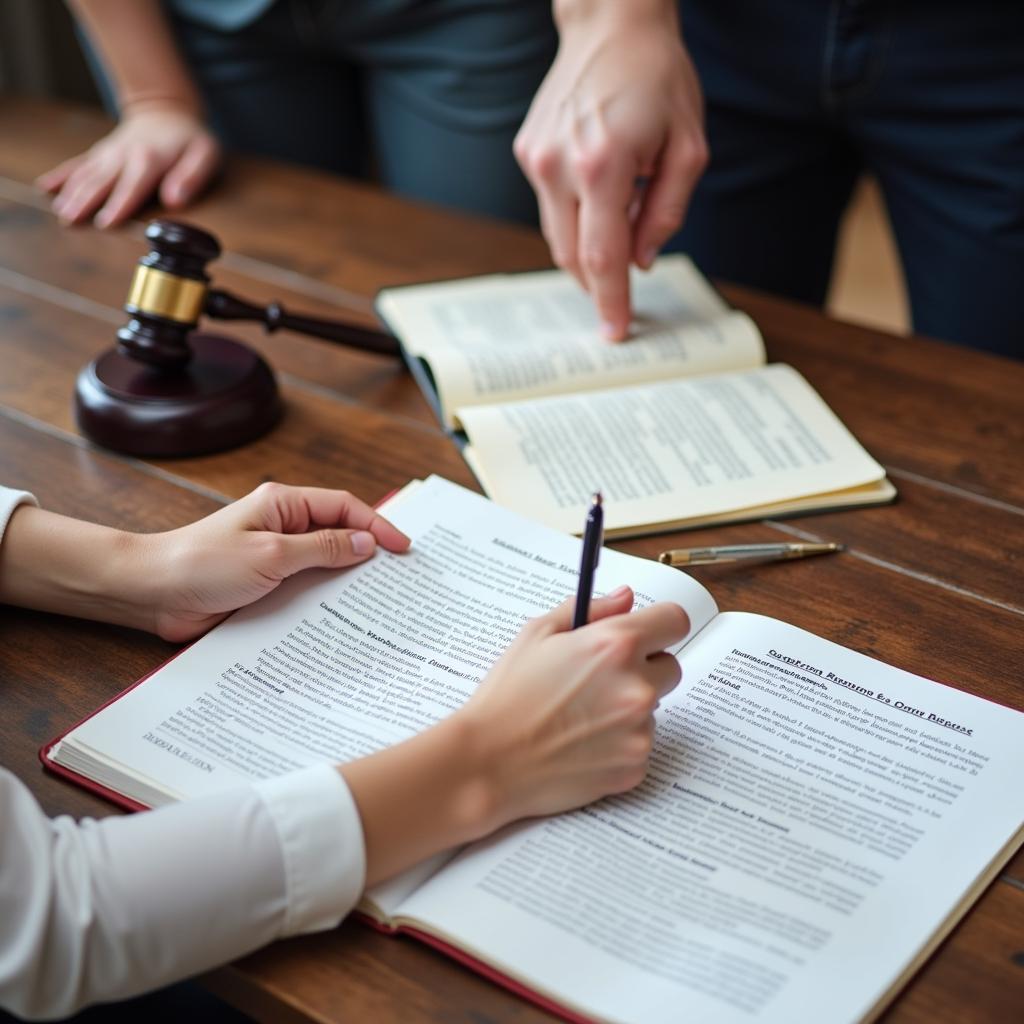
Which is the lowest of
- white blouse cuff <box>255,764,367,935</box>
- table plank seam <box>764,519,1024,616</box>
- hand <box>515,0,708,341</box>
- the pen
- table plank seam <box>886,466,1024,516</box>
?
white blouse cuff <box>255,764,367,935</box>

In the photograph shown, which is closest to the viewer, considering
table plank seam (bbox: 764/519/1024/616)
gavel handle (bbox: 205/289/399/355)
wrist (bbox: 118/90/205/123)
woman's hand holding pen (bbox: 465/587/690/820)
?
woman's hand holding pen (bbox: 465/587/690/820)

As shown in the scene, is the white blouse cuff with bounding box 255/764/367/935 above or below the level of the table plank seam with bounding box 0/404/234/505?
above

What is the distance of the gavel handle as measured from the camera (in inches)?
49.3

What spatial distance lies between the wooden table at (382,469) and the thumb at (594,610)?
0.54 ft

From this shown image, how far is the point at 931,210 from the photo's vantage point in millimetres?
1628

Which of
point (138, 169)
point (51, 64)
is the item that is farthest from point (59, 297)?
point (51, 64)

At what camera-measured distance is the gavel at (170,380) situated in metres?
1.14

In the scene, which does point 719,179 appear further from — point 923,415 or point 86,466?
point 86,466

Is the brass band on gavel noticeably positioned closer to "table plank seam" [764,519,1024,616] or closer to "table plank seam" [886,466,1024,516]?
"table plank seam" [764,519,1024,616]

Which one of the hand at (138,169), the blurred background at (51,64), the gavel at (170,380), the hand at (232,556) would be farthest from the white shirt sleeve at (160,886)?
the blurred background at (51,64)

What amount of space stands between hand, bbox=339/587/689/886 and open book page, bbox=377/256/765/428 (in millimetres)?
480

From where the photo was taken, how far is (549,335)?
135 cm

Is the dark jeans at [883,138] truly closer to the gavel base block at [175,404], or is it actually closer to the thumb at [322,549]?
the gavel base block at [175,404]

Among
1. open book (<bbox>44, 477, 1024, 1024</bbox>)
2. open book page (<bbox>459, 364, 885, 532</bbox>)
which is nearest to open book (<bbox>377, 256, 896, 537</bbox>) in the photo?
open book page (<bbox>459, 364, 885, 532</bbox>)
